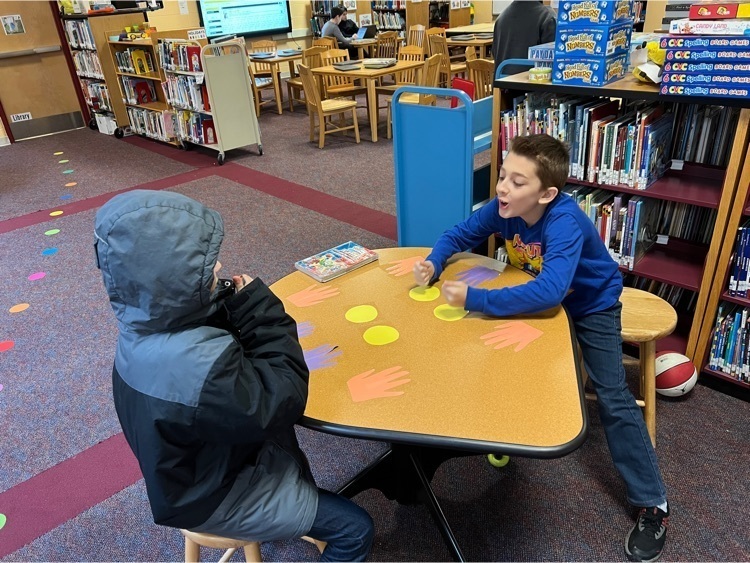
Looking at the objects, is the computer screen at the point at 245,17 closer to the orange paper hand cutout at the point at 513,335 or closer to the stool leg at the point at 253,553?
the orange paper hand cutout at the point at 513,335

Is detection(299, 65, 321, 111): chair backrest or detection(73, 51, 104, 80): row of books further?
detection(73, 51, 104, 80): row of books

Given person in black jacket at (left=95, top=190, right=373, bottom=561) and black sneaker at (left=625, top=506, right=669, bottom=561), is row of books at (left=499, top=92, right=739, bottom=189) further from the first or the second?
person in black jacket at (left=95, top=190, right=373, bottom=561)

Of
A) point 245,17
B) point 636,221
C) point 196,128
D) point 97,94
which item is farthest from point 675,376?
point 245,17

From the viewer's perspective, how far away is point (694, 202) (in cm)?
192

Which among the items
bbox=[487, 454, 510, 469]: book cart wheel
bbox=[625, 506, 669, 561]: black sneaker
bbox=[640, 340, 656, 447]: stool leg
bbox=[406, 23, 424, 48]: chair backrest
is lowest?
bbox=[487, 454, 510, 469]: book cart wheel

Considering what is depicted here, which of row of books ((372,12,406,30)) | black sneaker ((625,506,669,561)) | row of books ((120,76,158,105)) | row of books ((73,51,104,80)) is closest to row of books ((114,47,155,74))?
row of books ((120,76,158,105))

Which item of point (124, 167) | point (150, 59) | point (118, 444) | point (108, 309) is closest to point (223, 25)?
point (150, 59)

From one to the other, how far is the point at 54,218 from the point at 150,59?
2571 mm

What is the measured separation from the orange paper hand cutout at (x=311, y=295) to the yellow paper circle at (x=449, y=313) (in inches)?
11.7

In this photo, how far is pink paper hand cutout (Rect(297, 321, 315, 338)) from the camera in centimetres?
135

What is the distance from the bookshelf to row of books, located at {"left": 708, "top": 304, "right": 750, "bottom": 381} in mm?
6617

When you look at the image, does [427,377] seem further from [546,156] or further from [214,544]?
[546,156]

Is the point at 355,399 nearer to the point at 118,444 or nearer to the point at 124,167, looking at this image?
the point at 118,444

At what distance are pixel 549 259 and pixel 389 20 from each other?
9135 mm
